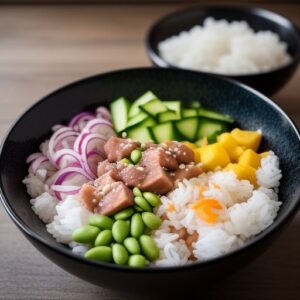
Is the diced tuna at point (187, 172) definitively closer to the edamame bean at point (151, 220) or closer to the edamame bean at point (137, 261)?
the edamame bean at point (151, 220)

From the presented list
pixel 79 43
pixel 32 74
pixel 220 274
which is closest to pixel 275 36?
pixel 79 43

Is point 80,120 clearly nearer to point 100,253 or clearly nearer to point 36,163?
point 36,163

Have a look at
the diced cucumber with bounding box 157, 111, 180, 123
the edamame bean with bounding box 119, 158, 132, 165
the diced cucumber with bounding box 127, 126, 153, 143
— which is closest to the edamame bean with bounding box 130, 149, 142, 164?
the edamame bean with bounding box 119, 158, 132, 165

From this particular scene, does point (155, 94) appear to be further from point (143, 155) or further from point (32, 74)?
point (32, 74)

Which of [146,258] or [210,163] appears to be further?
[210,163]

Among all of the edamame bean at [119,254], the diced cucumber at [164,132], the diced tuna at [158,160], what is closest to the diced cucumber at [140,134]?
the diced cucumber at [164,132]

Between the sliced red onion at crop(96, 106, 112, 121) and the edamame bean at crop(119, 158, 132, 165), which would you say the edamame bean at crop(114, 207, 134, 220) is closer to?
the edamame bean at crop(119, 158, 132, 165)
